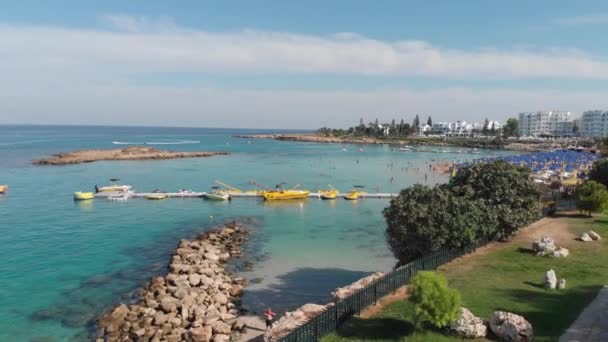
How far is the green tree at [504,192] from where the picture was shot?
2895 cm

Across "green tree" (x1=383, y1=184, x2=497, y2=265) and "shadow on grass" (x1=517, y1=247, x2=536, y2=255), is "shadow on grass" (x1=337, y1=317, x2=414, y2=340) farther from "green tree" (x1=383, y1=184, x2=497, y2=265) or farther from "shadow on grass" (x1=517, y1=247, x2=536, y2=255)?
"shadow on grass" (x1=517, y1=247, x2=536, y2=255)

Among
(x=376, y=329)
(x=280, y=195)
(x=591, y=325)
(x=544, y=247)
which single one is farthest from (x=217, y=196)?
(x=591, y=325)

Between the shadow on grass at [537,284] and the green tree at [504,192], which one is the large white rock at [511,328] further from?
the green tree at [504,192]

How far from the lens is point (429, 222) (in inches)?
966

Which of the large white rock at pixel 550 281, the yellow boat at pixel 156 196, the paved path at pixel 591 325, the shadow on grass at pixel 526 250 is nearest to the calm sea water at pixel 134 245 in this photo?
the yellow boat at pixel 156 196

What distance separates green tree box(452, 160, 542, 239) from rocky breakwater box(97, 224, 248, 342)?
53.4 ft

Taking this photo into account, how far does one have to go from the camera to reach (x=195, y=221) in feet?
166

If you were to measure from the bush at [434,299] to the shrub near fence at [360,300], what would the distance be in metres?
3.28

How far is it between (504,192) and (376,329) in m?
17.0

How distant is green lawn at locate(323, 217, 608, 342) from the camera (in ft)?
54.8

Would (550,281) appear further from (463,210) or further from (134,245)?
(134,245)

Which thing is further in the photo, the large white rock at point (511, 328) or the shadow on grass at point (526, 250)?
the shadow on grass at point (526, 250)

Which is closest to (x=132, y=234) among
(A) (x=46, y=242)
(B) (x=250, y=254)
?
(A) (x=46, y=242)

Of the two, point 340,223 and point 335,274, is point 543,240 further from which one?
point 340,223
